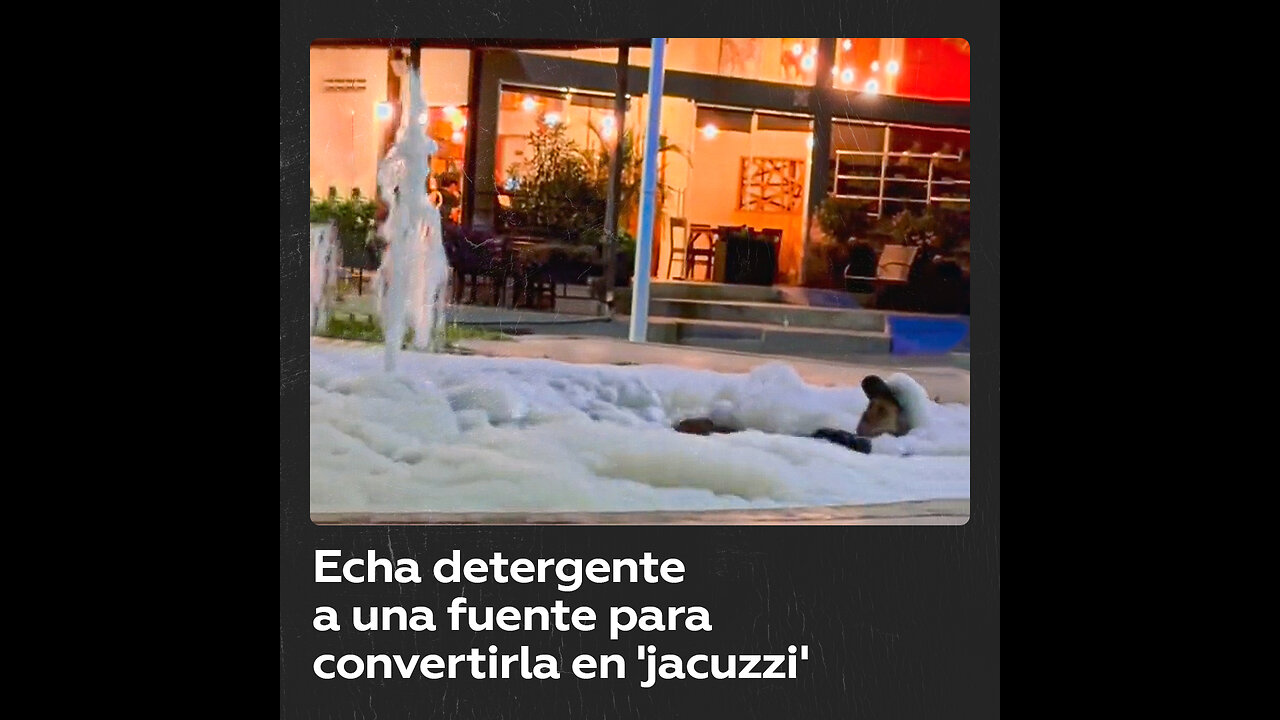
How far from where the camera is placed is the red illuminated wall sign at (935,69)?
11.2ft

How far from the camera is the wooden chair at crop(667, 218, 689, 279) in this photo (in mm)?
3508

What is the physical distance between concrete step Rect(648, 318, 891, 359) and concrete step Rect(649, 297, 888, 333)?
15 mm

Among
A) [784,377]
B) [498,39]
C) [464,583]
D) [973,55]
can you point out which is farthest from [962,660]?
[498,39]

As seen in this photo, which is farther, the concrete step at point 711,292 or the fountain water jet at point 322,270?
the concrete step at point 711,292

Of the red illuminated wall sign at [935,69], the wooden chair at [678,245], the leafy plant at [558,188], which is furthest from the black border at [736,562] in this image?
the wooden chair at [678,245]

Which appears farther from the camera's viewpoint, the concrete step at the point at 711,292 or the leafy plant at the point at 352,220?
the concrete step at the point at 711,292

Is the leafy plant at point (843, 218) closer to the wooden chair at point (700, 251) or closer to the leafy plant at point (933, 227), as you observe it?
the leafy plant at point (933, 227)

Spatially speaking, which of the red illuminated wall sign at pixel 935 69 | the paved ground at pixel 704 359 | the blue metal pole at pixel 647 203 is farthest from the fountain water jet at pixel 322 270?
the red illuminated wall sign at pixel 935 69

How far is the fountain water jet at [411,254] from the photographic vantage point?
3.46m

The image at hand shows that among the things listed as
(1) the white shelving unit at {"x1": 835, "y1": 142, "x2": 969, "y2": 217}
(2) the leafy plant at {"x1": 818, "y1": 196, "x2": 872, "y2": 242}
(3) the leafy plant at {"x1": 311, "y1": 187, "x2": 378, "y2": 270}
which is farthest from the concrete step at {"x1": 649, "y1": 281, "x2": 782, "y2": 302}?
(3) the leafy plant at {"x1": 311, "y1": 187, "x2": 378, "y2": 270}

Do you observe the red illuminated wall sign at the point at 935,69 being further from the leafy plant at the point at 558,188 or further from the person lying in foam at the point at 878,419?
the leafy plant at the point at 558,188

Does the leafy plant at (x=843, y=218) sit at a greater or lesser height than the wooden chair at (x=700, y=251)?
greater

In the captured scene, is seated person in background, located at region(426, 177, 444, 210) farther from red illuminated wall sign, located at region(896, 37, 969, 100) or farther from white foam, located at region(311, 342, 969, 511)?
red illuminated wall sign, located at region(896, 37, 969, 100)

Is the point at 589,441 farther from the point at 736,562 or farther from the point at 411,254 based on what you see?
the point at 411,254
